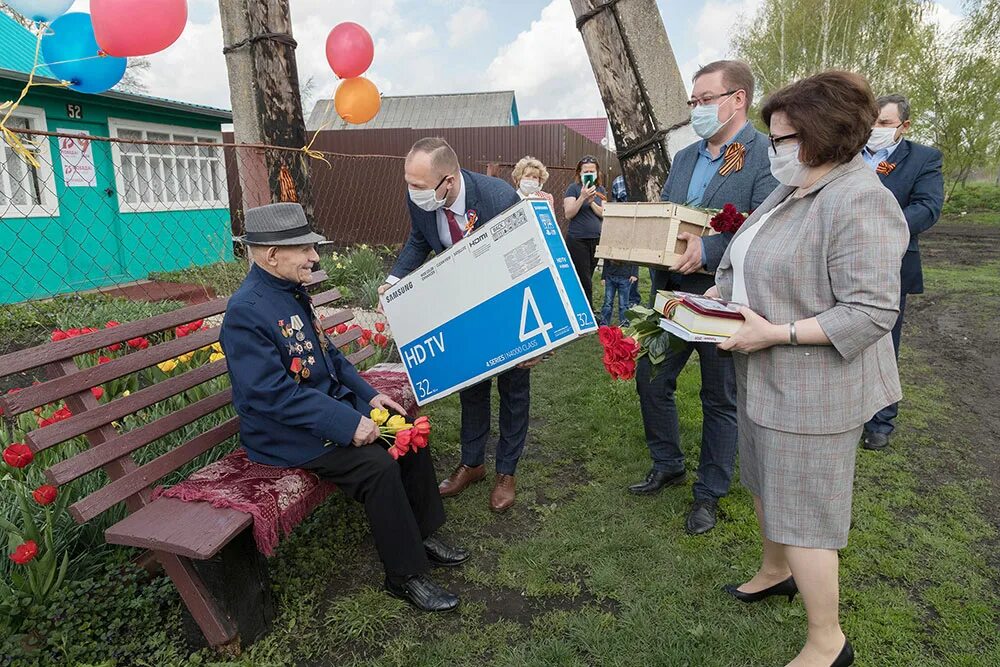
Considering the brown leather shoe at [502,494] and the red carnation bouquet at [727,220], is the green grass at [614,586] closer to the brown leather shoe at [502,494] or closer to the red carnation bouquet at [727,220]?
the brown leather shoe at [502,494]

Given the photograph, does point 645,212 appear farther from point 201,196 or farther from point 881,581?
point 201,196

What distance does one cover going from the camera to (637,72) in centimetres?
289

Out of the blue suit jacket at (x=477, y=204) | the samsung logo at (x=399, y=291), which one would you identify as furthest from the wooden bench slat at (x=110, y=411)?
the blue suit jacket at (x=477, y=204)

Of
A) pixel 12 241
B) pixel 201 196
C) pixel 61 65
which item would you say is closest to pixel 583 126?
pixel 201 196

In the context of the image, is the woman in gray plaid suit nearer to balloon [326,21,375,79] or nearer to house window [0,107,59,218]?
balloon [326,21,375,79]

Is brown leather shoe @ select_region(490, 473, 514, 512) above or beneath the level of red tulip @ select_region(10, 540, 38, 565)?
beneath

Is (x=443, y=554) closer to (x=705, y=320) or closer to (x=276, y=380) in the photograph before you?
(x=276, y=380)

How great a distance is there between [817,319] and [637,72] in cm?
169

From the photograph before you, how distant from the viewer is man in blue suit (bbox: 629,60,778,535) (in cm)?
268

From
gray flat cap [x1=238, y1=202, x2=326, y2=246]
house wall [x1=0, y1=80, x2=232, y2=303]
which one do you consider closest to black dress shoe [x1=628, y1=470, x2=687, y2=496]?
gray flat cap [x1=238, y1=202, x2=326, y2=246]

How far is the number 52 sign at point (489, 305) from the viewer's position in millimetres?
2486

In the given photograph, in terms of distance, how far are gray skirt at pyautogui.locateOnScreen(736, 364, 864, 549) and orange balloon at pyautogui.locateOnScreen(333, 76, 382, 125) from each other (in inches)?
190

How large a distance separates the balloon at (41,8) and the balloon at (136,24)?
44cm

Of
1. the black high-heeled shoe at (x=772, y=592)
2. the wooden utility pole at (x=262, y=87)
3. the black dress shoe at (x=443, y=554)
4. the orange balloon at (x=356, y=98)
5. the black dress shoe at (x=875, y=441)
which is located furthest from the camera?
the orange balloon at (x=356, y=98)
